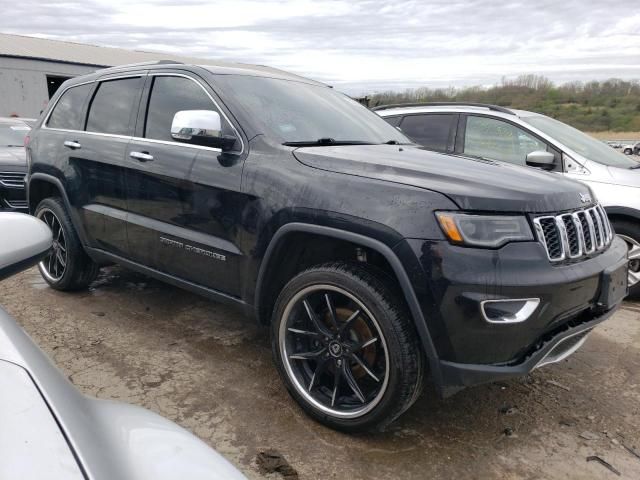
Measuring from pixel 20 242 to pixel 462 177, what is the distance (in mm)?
1846

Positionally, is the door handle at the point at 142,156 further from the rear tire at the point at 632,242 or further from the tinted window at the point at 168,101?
the rear tire at the point at 632,242

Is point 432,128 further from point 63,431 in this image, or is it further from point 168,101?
point 63,431

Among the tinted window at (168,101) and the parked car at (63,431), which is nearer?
the parked car at (63,431)

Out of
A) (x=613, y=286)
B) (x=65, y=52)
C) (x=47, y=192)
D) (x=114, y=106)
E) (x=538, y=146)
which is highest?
(x=65, y=52)

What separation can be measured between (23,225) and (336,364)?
1.67m

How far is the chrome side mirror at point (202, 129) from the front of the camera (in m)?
3.00

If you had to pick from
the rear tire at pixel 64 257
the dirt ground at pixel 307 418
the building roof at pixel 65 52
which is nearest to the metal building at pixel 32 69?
the building roof at pixel 65 52

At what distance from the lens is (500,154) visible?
216 inches

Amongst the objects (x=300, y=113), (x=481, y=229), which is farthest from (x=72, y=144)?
(x=481, y=229)

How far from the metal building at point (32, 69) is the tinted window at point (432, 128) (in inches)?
771

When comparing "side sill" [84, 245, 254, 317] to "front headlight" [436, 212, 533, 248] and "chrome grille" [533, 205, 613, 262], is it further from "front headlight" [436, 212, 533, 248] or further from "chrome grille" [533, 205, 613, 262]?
"chrome grille" [533, 205, 613, 262]

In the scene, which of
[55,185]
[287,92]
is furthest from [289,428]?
[55,185]

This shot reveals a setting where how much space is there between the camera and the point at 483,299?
7.37 feet

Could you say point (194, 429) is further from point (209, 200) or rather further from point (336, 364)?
point (209, 200)
